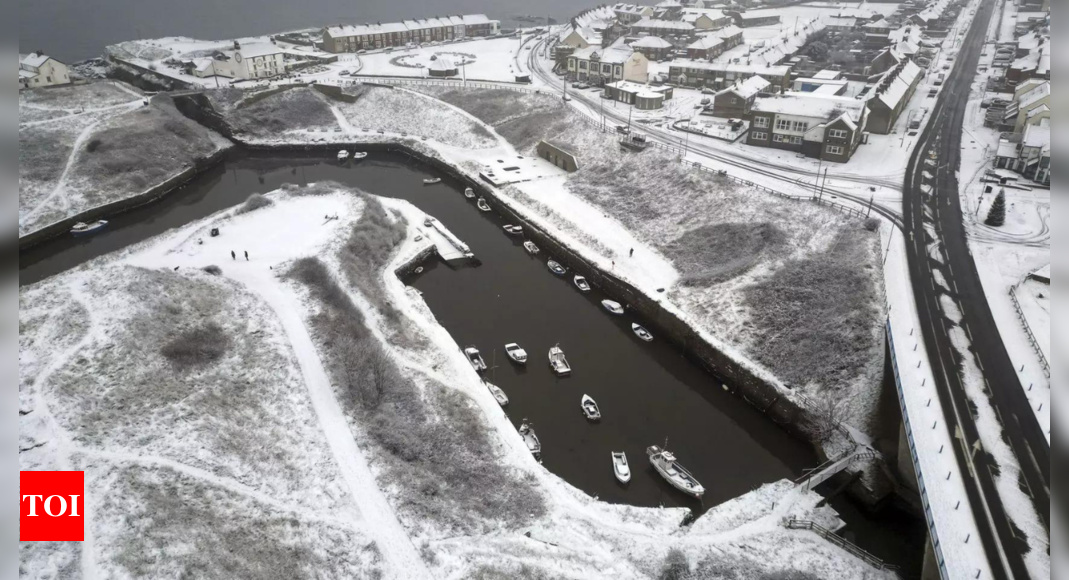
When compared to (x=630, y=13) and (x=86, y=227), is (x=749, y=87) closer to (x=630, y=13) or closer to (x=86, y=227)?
(x=86, y=227)

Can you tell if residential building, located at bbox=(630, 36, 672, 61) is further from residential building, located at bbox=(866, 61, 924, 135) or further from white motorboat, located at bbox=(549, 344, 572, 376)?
white motorboat, located at bbox=(549, 344, 572, 376)

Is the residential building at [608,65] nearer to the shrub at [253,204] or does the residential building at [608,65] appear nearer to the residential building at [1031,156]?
the residential building at [1031,156]

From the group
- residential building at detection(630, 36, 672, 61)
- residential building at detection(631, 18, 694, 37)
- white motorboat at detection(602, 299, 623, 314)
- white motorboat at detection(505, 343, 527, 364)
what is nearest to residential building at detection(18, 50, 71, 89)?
white motorboat at detection(505, 343, 527, 364)

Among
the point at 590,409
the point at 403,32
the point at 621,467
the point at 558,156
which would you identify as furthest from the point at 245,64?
the point at 621,467

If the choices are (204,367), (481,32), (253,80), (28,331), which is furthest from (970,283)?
(481,32)

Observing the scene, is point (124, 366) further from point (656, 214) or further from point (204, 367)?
point (656, 214)

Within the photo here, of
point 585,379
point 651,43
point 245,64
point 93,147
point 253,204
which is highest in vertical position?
point 651,43

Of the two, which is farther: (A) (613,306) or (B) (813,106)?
(B) (813,106)
